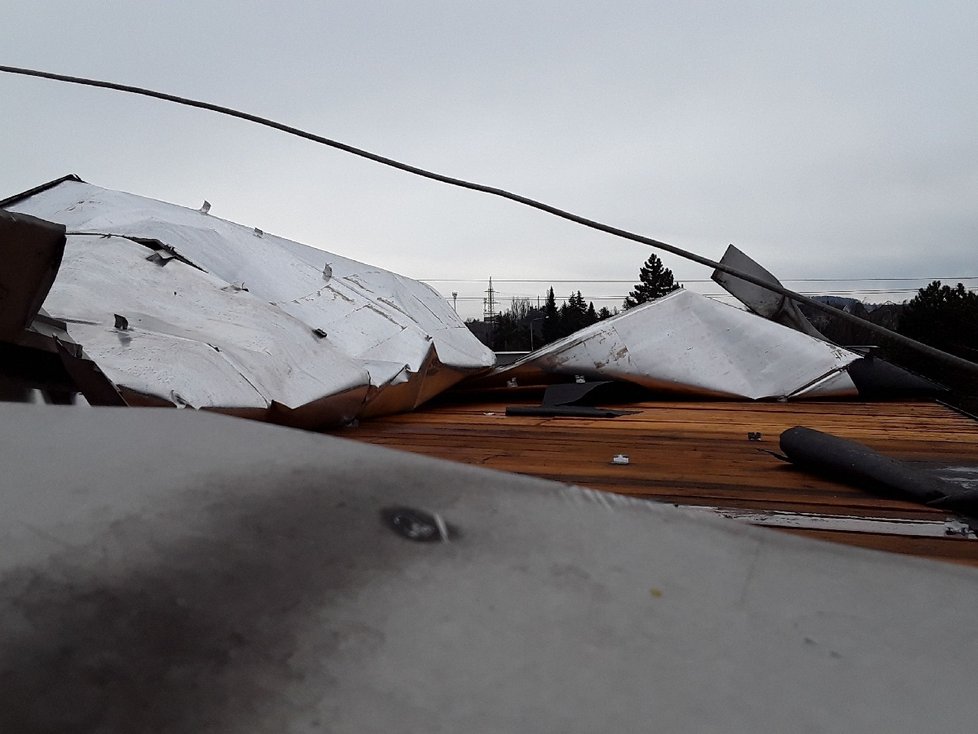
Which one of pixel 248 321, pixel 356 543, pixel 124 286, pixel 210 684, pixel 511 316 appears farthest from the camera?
pixel 511 316

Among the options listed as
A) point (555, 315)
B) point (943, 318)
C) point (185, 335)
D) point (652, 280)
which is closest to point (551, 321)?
point (555, 315)

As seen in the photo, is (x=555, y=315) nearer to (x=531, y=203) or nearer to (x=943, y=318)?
(x=943, y=318)

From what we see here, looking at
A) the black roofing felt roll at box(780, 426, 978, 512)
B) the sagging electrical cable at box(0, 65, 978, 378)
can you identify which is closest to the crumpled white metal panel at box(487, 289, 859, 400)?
the black roofing felt roll at box(780, 426, 978, 512)

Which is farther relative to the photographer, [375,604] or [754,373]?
[754,373]

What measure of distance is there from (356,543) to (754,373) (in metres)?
2.71

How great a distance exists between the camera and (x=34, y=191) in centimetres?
257

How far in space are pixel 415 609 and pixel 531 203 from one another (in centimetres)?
57

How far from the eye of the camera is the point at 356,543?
373 millimetres

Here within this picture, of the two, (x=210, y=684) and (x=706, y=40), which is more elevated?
(x=706, y=40)

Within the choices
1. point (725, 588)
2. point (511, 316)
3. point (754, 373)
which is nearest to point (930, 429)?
point (754, 373)

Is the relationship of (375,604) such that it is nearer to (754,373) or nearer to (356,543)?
(356,543)

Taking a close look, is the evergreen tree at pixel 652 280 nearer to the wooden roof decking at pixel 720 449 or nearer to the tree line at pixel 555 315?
the tree line at pixel 555 315

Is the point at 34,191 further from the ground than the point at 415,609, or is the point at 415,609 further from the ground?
the point at 34,191

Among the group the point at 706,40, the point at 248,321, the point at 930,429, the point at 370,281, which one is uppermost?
the point at 706,40
